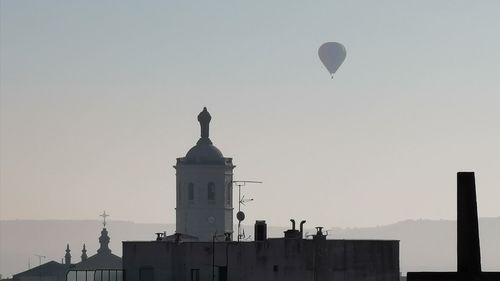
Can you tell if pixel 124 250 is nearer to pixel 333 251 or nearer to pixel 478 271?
pixel 333 251

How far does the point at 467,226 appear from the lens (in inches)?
774

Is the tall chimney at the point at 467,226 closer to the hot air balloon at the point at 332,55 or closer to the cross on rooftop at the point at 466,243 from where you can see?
the cross on rooftop at the point at 466,243

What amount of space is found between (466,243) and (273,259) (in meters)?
60.0

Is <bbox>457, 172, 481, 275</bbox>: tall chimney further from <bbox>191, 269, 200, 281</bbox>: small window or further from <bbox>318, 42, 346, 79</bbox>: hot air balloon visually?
<bbox>318, 42, 346, 79</bbox>: hot air balloon

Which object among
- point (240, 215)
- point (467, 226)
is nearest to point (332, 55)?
point (240, 215)

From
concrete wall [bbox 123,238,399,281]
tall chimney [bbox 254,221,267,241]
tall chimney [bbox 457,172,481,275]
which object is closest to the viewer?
tall chimney [bbox 457,172,481,275]

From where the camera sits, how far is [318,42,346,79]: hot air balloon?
159 meters

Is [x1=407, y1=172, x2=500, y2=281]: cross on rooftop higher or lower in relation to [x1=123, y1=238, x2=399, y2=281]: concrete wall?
lower

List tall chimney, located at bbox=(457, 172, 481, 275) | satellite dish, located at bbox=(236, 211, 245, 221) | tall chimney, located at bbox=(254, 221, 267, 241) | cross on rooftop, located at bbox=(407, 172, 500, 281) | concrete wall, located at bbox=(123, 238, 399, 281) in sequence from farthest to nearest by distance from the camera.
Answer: satellite dish, located at bbox=(236, 211, 245, 221), tall chimney, located at bbox=(254, 221, 267, 241), concrete wall, located at bbox=(123, 238, 399, 281), tall chimney, located at bbox=(457, 172, 481, 275), cross on rooftop, located at bbox=(407, 172, 500, 281)

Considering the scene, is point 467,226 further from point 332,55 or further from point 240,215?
point 332,55

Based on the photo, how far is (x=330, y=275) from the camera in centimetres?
7925

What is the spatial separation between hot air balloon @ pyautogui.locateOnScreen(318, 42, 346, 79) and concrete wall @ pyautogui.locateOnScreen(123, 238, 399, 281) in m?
73.5

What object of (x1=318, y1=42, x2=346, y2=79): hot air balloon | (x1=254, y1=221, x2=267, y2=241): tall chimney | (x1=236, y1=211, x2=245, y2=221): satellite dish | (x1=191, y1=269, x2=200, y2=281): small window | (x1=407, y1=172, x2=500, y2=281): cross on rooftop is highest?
(x1=318, y1=42, x2=346, y2=79): hot air balloon

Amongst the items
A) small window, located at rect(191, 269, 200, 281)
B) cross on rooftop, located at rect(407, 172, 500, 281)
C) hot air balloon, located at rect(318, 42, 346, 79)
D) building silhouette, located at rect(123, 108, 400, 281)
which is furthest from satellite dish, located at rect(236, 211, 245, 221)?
cross on rooftop, located at rect(407, 172, 500, 281)
